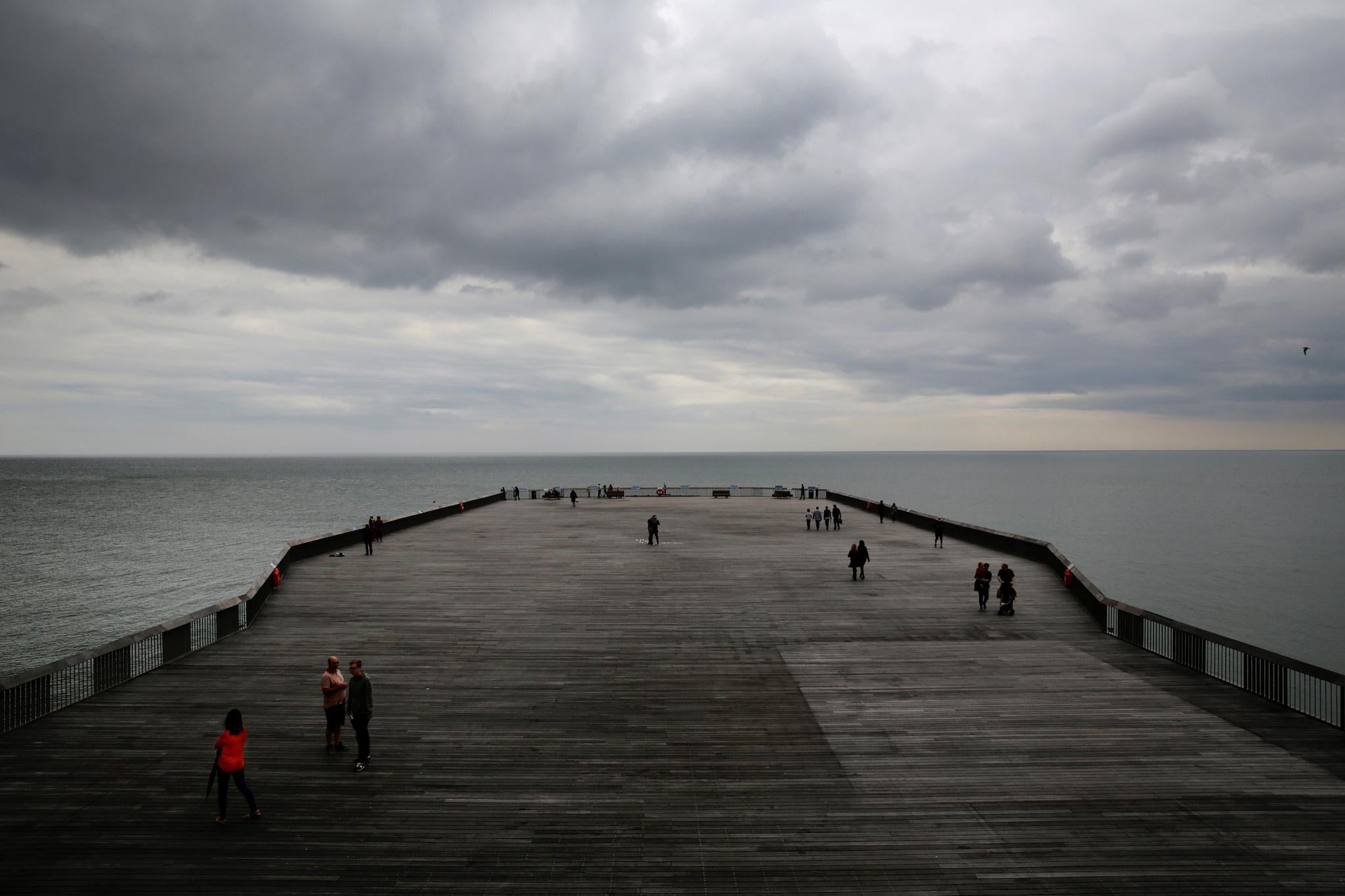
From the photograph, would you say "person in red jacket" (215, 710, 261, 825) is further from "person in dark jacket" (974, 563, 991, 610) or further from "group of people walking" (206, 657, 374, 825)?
"person in dark jacket" (974, 563, 991, 610)

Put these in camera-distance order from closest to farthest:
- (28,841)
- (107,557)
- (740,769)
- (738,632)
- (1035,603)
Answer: (28,841) < (740,769) < (738,632) < (1035,603) < (107,557)

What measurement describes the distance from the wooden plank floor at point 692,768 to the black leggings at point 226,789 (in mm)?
281

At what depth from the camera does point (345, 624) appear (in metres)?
Answer: 17.7

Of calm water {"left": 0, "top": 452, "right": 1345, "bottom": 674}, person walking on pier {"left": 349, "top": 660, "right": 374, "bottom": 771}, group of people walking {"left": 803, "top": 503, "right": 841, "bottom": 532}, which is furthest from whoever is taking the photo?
calm water {"left": 0, "top": 452, "right": 1345, "bottom": 674}

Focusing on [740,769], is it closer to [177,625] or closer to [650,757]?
[650,757]

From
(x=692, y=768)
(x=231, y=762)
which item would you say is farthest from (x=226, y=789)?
(x=692, y=768)

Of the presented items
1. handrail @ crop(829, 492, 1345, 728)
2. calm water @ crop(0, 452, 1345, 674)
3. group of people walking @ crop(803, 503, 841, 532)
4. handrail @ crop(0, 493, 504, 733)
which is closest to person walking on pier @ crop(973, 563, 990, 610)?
handrail @ crop(829, 492, 1345, 728)

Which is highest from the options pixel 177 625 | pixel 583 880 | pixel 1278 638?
pixel 177 625

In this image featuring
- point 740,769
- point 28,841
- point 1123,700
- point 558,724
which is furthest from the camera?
point 1123,700

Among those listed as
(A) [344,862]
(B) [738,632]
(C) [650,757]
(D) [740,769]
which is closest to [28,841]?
(A) [344,862]

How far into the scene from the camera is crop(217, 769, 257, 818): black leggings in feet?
27.7

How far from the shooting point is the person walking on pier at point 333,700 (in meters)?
10.4

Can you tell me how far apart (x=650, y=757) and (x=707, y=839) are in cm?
220

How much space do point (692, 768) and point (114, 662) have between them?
11.3 m
